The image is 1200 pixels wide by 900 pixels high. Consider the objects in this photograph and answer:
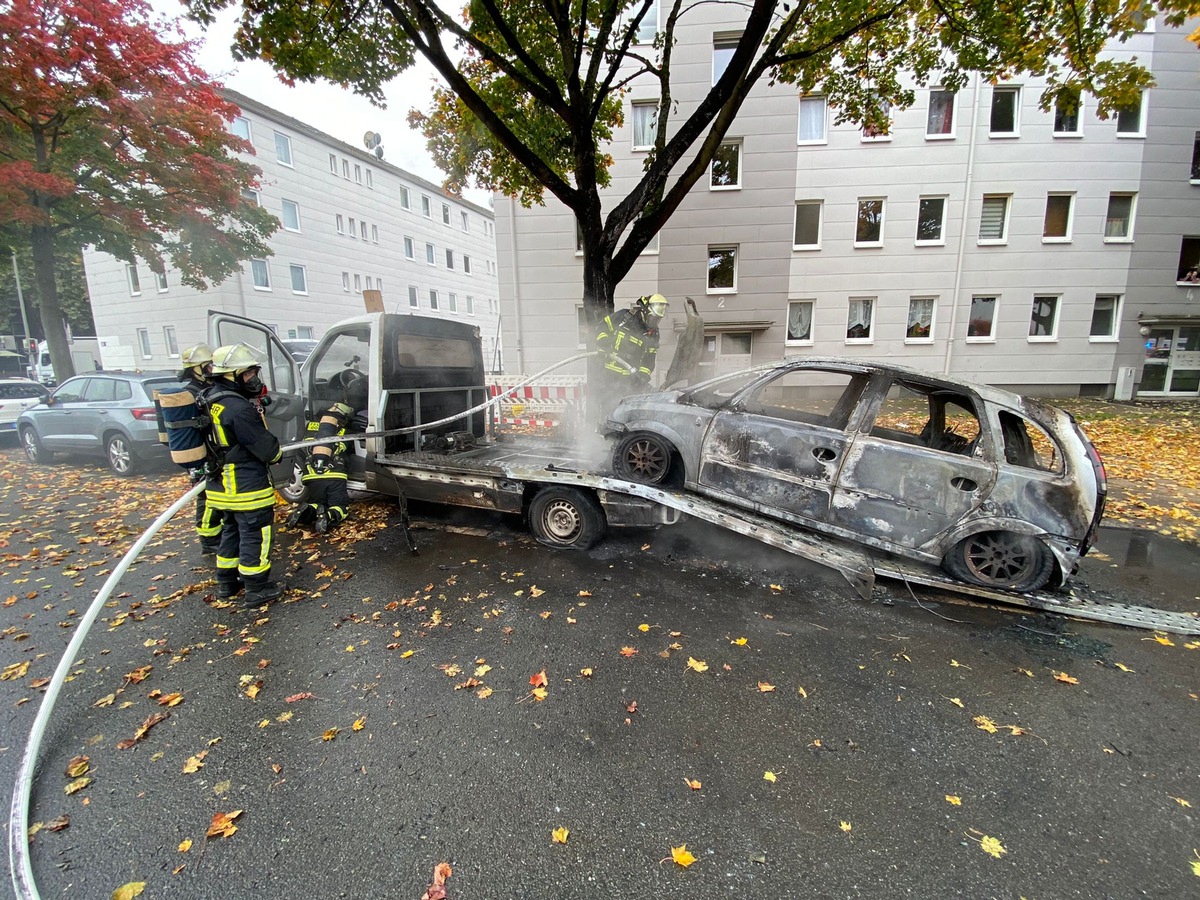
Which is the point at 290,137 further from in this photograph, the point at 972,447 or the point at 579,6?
the point at 972,447

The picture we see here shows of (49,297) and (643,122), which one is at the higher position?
(643,122)

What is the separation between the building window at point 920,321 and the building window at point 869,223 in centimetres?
225

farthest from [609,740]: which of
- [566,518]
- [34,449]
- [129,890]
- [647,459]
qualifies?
[34,449]

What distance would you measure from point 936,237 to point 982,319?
2994 millimetres

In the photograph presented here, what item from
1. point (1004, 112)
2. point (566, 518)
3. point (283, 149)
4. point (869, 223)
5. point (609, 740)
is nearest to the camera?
point (609, 740)

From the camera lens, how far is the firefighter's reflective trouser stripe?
3.97 m

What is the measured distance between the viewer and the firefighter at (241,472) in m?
3.85

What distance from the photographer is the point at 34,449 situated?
30.9ft

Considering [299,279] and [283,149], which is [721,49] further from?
[299,279]

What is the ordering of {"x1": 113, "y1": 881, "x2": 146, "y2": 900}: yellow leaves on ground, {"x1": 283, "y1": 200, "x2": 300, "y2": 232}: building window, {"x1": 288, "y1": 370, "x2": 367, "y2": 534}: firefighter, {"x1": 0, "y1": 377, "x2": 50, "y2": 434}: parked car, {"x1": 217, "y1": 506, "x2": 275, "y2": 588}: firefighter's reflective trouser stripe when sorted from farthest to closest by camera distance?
{"x1": 283, "y1": 200, "x2": 300, "y2": 232}: building window, {"x1": 0, "y1": 377, "x2": 50, "y2": 434}: parked car, {"x1": 288, "y1": 370, "x2": 367, "y2": 534}: firefighter, {"x1": 217, "y1": 506, "x2": 275, "y2": 588}: firefighter's reflective trouser stripe, {"x1": 113, "y1": 881, "x2": 146, "y2": 900}: yellow leaves on ground

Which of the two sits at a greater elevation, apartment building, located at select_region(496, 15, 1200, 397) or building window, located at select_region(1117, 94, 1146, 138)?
building window, located at select_region(1117, 94, 1146, 138)

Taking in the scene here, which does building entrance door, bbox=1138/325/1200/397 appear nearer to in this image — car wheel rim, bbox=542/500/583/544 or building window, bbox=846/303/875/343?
building window, bbox=846/303/875/343

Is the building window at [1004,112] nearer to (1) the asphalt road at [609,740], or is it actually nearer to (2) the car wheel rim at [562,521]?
(1) the asphalt road at [609,740]

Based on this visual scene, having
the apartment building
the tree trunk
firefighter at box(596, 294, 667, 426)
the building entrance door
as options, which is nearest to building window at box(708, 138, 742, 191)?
the apartment building
